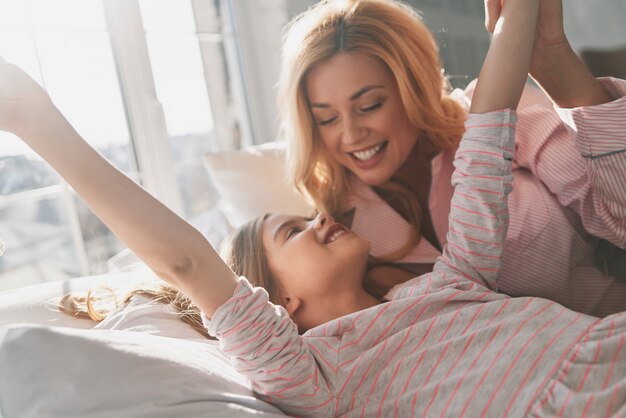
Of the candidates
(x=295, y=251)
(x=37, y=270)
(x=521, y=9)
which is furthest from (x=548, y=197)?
(x=37, y=270)

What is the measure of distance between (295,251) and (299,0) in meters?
1.49

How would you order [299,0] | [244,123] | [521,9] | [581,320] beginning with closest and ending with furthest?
[581,320] → [521,9] → [299,0] → [244,123]

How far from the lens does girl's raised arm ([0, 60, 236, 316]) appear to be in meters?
0.80

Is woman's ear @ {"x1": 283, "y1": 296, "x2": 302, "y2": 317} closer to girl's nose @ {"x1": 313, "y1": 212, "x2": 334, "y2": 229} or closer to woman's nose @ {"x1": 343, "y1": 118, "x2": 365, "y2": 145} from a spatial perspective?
girl's nose @ {"x1": 313, "y1": 212, "x2": 334, "y2": 229}

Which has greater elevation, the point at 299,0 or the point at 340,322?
the point at 299,0

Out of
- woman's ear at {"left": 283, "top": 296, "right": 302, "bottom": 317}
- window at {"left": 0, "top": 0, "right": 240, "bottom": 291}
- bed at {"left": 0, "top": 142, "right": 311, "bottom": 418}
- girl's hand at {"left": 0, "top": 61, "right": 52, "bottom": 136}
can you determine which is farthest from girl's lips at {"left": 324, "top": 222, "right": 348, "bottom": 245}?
window at {"left": 0, "top": 0, "right": 240, "bottom": 291}

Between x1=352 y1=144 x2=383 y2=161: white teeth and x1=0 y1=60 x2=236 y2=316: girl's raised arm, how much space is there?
2.57 ft

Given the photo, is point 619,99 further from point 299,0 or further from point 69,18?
point 69,18

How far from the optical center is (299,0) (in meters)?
2.48

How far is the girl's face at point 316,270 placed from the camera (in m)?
1.28

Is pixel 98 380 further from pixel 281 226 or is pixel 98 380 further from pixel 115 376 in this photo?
pixel 281 226

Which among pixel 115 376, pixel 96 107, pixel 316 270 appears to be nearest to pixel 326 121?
pixel 316 270

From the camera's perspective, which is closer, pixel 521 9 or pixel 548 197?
pixel 521 9

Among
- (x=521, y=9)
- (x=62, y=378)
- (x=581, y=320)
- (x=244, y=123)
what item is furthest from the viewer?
(x=244, y=123)
